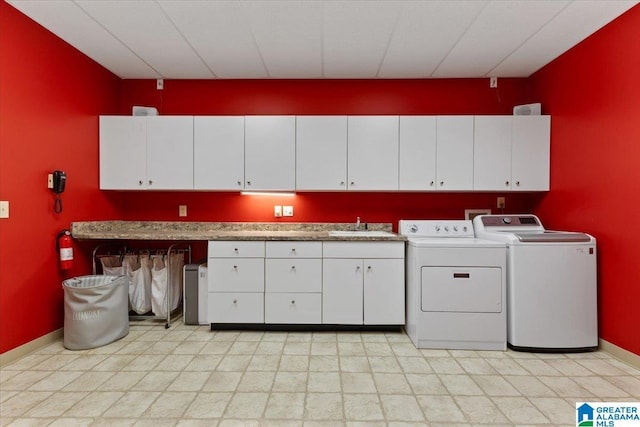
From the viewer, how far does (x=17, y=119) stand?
2391 millimetres

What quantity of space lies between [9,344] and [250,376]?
71.4 inches

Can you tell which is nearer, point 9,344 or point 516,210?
point 9,344

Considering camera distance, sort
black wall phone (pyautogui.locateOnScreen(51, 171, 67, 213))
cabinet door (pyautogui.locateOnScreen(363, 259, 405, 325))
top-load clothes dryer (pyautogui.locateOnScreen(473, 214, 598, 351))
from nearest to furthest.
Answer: top-load clothes dryer (pyautogui.locateOnScreen(473, 214, 598, 351)) → black wall phone (pyautogui.locateOnScreen(51, 171, 67, 213)) → cabinet door (pyautogui.locateOnScreen(363, 259, 405, 325))

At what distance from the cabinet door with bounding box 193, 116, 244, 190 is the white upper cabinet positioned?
0.09 m

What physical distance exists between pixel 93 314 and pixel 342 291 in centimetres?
208

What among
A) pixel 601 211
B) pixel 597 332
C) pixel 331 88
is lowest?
pixel 597 332

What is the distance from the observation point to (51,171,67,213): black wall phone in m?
2.66

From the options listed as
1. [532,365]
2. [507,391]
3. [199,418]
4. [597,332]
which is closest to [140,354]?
[199,418]

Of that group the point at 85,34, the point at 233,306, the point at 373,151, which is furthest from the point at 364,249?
the point at 85,34

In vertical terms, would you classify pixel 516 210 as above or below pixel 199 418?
above

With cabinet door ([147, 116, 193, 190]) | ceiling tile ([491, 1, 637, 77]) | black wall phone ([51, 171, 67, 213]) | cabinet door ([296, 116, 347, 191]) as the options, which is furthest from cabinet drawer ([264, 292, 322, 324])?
ceiling tile ([491, 1, 637, 77])

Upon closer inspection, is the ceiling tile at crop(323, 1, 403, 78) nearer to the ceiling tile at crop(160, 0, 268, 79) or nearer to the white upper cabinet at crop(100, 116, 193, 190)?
the ceiling tile at crop(160, 0, 268, 79)

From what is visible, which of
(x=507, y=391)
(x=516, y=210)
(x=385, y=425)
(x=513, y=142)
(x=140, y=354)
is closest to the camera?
(x=385, y=425)

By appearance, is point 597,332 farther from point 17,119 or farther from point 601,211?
point 17,119
